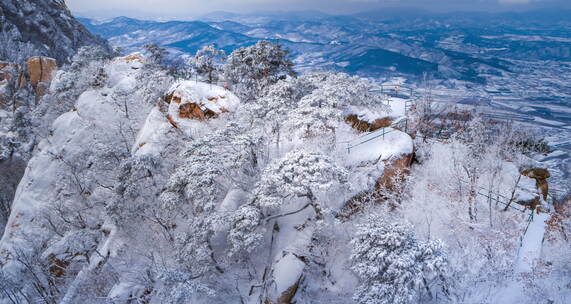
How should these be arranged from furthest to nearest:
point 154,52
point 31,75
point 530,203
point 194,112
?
point 31,75 < point 154,52 < point 194,112 < point 530,203

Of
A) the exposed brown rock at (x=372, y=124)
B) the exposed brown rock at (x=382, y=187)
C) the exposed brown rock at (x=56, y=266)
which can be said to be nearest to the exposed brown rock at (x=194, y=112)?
the exposed brown rock at (x=372, y=124)

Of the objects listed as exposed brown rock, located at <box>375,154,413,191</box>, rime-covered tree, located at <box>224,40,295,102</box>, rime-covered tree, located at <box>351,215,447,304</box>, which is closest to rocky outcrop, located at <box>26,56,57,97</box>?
rime-covered tree, located at <box>224,40,295,102</box>

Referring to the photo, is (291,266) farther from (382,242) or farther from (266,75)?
(266,75)

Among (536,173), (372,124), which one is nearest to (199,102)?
(372,124)

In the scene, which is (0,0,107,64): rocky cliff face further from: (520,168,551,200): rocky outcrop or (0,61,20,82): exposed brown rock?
(520,168,551,200): rocky outcrop

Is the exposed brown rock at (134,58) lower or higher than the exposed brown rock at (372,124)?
higher

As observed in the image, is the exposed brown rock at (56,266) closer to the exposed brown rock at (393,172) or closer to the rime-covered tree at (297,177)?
the rime-covered tree at (297,177)

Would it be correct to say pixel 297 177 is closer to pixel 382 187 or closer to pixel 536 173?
pixel 382 187

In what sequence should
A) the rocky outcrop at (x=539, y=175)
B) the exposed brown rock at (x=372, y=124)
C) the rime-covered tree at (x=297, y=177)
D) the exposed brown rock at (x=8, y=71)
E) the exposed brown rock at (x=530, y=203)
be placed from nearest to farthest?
the rime-covered tree at (x=297, y=177) → the exposed brown rock at (x=530, y=203) → the rocky outcrop at (x=539, y=175) → the exposed brown rock at (x=372, y=124) → the exposed brown rock at (x=8, y=71)
